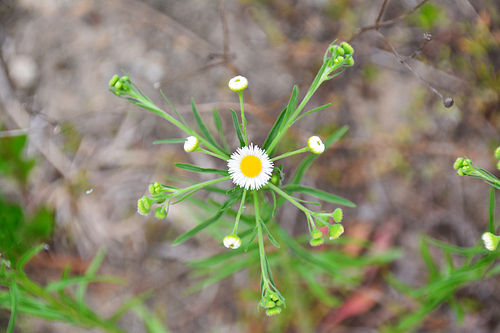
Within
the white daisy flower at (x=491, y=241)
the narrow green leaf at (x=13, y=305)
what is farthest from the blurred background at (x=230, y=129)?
the white daisy flower at (x=491, y=241)

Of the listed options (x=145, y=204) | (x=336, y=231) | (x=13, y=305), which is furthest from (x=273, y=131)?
(x=13, y=305)

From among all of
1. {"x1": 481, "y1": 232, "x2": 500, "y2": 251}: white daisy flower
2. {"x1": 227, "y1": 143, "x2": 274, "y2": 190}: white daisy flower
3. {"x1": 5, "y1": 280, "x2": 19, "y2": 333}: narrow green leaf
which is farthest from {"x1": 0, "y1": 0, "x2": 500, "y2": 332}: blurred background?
{"x1": 481, "y1": 232, "x2": 500, "y2": 251}: white daisy flower

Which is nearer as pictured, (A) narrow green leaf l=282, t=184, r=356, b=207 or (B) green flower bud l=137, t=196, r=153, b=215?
(B) green flower bud l=137, t=196, r=153, b=215

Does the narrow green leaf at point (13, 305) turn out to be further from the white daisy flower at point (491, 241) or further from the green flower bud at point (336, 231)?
the white daisy flower at point (491, 241)

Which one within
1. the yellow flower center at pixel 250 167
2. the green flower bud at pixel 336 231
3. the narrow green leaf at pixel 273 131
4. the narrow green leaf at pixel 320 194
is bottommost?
the green flower bud at pixel 336 231

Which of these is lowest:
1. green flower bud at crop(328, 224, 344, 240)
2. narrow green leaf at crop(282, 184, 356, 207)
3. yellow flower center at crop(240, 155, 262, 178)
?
green flower bud at crop(328, 224, 344, 240)

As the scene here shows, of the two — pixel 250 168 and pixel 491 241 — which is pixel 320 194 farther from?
pixel 491 241

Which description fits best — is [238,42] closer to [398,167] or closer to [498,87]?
[398,167]

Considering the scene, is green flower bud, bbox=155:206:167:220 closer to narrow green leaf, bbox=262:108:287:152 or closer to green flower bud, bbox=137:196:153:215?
green flower bud, bbox=137:196:153:215
